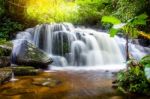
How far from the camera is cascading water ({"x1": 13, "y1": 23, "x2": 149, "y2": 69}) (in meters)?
10.8

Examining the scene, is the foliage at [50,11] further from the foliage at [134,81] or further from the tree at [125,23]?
the foliage at [134,81]

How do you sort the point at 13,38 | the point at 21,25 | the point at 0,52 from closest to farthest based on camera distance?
the point at 0,52 < the point at 13,38 < the point at 21,25

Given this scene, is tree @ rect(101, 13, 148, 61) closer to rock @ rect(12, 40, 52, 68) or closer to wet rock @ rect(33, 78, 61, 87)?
wet rock @ rect(33, 78, 61, 87)

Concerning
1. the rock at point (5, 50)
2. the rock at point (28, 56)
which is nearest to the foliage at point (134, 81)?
the rock at point (28, 56)

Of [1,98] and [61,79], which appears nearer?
[1,98]

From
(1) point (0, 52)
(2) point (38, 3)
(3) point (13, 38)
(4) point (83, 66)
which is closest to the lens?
(1) point (0, 52)

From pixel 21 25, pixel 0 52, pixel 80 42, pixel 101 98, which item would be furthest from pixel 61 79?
pixel 21 25

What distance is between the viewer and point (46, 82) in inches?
281

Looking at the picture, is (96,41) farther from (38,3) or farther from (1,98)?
(1,98)

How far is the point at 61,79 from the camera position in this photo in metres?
7.65

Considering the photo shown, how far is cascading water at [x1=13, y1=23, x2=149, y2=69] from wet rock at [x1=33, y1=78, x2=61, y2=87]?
289cm

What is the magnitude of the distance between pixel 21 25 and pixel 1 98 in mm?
7970

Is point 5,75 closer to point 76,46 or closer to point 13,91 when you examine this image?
point 13,91

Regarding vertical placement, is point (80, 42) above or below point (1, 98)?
above
